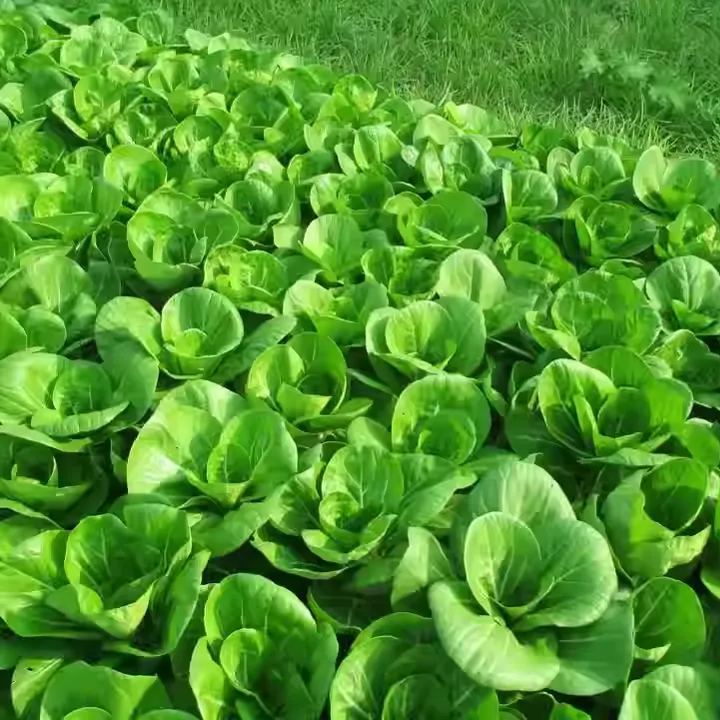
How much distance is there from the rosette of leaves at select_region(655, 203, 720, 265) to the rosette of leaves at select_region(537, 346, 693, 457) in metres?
0.60

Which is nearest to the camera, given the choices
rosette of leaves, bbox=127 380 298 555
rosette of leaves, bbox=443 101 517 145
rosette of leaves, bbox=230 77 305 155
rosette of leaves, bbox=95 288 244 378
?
rosette of leaves, bbox=127 380 298 555

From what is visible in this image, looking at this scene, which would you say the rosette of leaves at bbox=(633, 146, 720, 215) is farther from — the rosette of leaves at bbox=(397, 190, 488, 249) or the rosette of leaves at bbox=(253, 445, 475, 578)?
the rosette of leaves at bbox=(253, 445, 475, 578)

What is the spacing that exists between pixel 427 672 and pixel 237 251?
1.00 metres

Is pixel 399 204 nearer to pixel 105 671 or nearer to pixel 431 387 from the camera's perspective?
pixel 431 387

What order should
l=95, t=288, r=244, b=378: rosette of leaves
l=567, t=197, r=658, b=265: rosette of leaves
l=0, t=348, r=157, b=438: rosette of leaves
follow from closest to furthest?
l=0, t=348, r=157, b=438: rosette of leaves → l=95, t=288, r=244, b=378: rosette of leaves → l=567, t=197, r=658, b=265: rosette of leaves

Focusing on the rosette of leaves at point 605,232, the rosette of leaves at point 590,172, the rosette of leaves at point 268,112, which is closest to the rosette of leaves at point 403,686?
the rosette of leaves at point 605,232

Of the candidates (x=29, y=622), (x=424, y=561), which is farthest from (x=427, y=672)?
(x=29, y=622)

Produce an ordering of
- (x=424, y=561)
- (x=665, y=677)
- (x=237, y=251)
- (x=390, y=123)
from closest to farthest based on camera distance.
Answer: (x=665, y=677) → (x=424, y=561) → (x=237, y=251) → (x=390, y=123)

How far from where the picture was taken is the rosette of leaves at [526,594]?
1.17 m

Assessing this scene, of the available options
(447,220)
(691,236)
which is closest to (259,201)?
(447,220)

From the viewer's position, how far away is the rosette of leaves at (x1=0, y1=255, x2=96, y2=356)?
1.75 m

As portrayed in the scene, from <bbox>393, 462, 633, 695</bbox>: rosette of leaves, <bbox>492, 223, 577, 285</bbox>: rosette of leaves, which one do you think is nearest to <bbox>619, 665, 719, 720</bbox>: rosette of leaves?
<bbox>393, 462, 633, 695</bbox>: rosette of leaves

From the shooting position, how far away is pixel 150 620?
133cm

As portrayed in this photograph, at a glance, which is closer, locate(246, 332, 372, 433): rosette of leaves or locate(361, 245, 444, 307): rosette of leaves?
locate(246, 332, 372, 433): rosette of leaves
